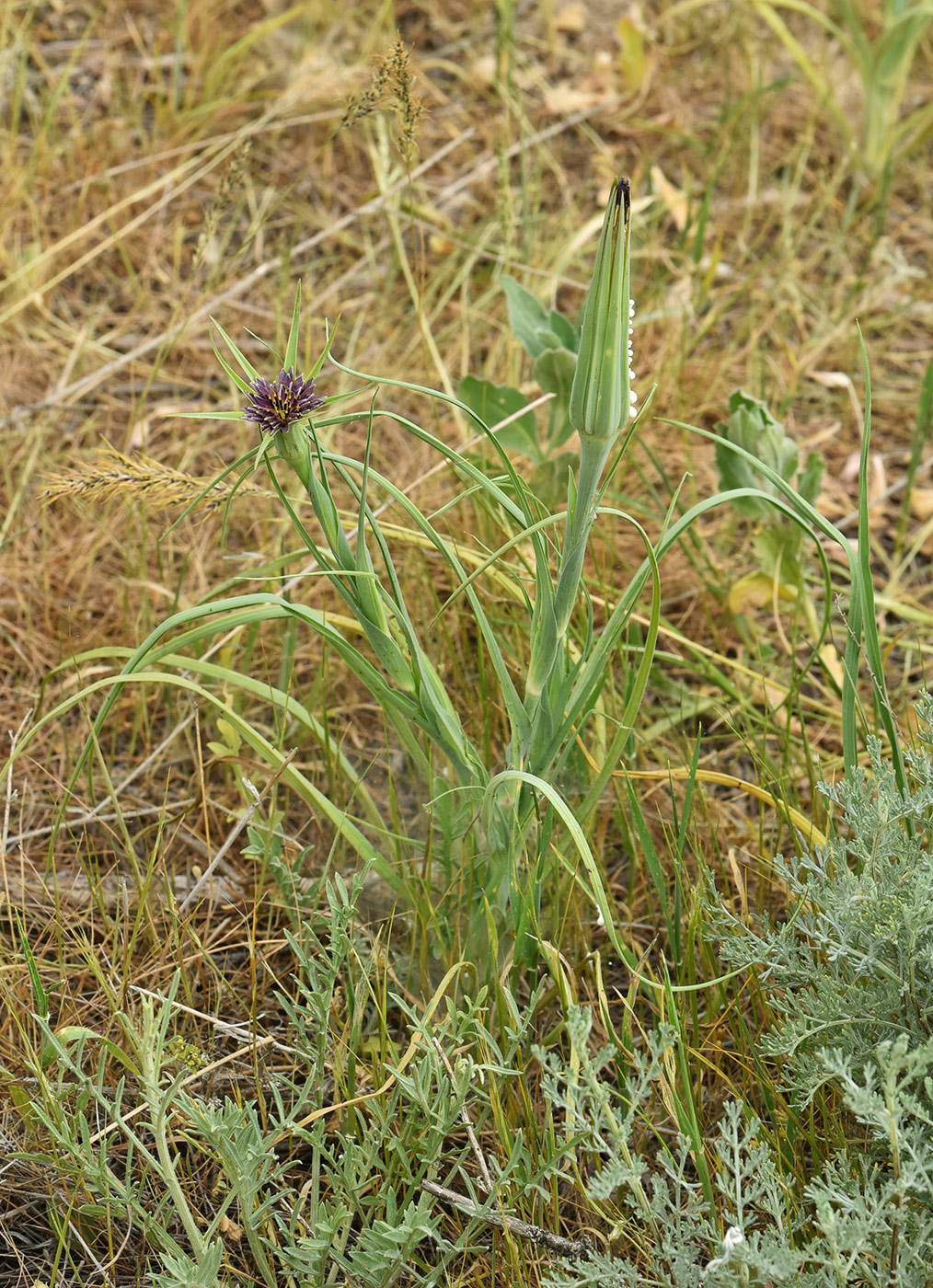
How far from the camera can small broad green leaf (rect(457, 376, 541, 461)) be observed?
174cm

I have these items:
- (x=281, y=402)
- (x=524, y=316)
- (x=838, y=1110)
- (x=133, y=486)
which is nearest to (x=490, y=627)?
(x=281, y=402)

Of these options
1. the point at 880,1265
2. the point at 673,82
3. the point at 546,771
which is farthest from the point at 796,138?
the point at 880,1265

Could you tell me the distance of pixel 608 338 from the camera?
0.88 meters

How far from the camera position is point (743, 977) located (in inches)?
51.3

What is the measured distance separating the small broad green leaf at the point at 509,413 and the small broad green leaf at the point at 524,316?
3.1 inches

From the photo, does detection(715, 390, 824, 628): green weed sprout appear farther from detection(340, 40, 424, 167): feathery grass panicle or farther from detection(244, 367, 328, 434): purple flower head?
detection(244, 367, 328, 434): purple flower head

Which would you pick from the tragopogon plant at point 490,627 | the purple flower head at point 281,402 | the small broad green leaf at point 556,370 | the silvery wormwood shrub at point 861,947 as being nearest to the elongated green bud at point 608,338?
the tragopogon plant at point 490,627

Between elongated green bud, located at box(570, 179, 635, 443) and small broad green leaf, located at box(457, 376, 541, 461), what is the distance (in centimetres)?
82

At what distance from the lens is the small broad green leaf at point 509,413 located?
5.70 ft

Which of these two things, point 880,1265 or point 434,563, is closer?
point 880,1265

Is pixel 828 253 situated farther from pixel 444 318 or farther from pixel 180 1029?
pixel 180 1029

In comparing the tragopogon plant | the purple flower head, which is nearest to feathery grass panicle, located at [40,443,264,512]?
the tragopogon plant

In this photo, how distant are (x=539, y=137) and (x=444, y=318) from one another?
0.65 m

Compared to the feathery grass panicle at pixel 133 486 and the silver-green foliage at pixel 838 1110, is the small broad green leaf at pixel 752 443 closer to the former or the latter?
the silver-green foliage at pixel 838 1110
